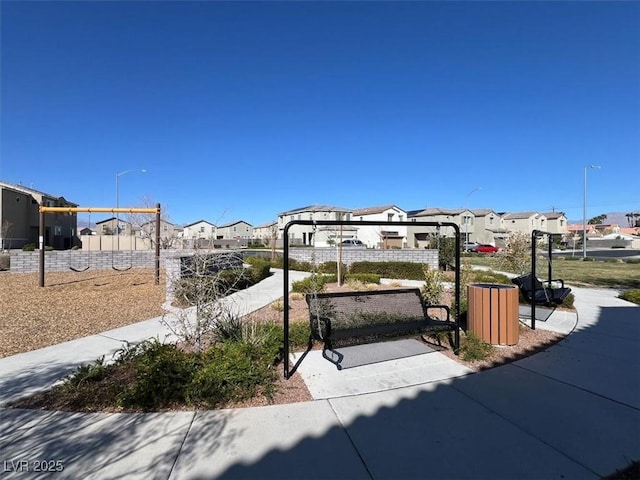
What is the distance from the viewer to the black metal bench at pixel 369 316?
420 centimetres

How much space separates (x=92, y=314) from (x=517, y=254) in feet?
36.2

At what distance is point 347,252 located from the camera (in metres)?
17.2

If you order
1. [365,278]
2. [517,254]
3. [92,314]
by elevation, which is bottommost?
[92,314]

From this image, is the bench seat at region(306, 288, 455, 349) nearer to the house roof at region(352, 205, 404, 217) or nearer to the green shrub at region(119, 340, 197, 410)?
the green shrub at region(119, 340, 197, 410)

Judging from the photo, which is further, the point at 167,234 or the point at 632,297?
the point at 167,234

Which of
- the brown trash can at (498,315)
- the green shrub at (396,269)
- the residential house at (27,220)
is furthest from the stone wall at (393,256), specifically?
the residential house at (27,220)

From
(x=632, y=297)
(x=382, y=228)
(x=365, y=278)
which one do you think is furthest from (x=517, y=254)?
(x=382, y=228)

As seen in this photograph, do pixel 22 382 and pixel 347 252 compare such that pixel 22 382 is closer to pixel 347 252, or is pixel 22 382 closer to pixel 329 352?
pixel 329 352

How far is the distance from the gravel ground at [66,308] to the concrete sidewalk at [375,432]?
1.81 metres

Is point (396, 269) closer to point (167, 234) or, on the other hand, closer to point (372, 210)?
point (167, 234)

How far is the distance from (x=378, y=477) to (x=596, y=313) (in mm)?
7792

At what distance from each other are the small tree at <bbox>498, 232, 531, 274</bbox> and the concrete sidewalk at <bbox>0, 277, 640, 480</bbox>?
19.8 ft

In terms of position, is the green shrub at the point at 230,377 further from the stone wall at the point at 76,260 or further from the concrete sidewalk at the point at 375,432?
the stone wall at the point at 76,260

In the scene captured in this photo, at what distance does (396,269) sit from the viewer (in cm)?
1492
